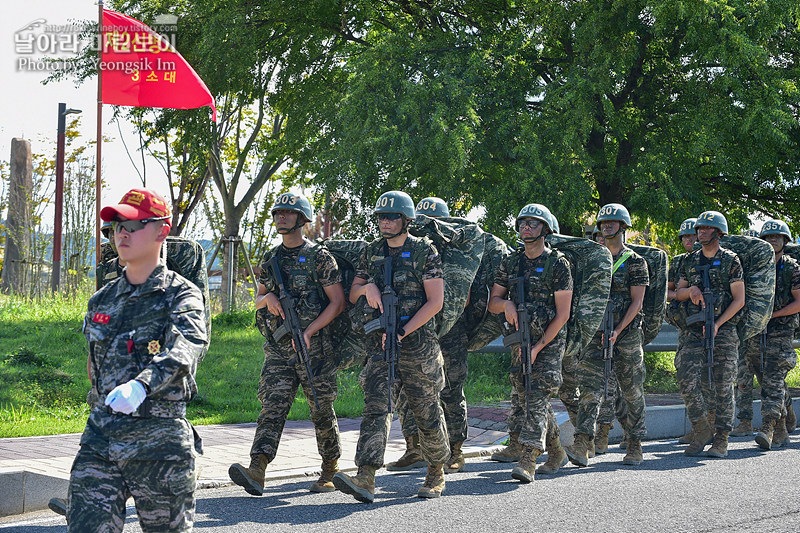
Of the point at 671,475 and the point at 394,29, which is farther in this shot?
the point at 394,29

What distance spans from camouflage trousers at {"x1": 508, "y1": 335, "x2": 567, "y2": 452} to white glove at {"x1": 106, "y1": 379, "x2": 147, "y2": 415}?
4480 millimetres

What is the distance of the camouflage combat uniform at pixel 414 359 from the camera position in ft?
22.1

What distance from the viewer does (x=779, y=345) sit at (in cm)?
1035

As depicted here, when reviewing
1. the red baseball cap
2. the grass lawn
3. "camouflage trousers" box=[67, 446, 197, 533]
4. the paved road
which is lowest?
the paved road

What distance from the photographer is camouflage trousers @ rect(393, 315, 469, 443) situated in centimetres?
798

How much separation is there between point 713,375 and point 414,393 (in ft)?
13.2

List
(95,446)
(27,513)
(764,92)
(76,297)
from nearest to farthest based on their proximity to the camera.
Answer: (95,446), (27,513), (764,92), (76,297)

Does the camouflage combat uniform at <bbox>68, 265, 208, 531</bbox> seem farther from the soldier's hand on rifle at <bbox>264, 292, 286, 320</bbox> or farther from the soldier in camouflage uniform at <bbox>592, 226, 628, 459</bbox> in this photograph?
the soldier in camouflage uniform at <bbox>592, 226, 628, 459</bbox>

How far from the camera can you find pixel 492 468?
27.1 feet

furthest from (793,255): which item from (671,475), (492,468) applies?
(492,468)

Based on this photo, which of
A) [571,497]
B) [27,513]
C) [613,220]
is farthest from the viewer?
[613,220]

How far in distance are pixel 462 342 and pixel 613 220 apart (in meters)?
1.98

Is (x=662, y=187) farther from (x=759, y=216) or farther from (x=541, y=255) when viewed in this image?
(x=541, y=255)

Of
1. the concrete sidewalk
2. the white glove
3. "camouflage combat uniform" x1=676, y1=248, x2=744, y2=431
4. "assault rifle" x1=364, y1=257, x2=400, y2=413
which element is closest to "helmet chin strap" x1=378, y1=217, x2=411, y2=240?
"assault rifle" x1=364, y1=257, x2=400, y2=413
